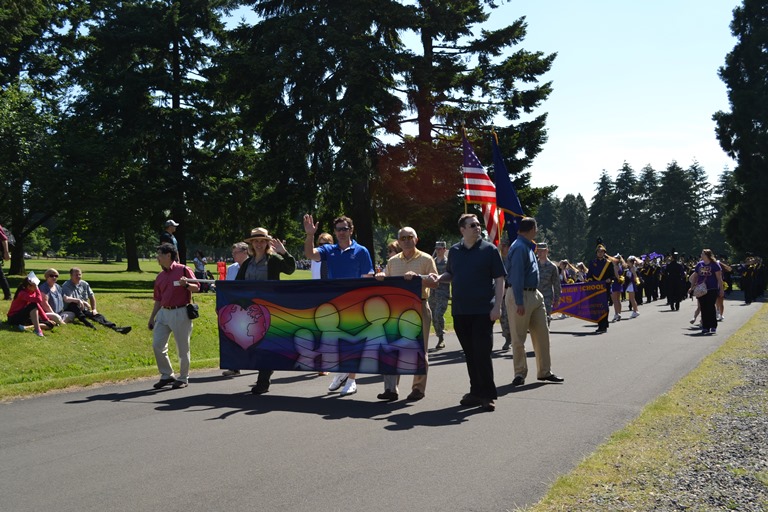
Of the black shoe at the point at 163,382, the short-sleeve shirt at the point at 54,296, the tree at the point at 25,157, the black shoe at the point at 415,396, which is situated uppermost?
the tree at the point at 25,157

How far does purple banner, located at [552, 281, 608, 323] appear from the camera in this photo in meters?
19.6

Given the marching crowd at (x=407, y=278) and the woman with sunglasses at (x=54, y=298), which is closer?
the marching crowd at (x=407, y=278)

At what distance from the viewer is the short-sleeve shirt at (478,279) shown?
826 centimetres

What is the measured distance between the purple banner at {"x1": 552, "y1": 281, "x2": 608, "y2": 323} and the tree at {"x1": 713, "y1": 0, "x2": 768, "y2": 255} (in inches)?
1562

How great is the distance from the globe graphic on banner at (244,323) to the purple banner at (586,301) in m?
11.8

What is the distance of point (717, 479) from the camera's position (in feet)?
16.7

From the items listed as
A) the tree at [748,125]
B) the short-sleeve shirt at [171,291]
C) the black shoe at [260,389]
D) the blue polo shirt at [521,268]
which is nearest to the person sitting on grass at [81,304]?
the short-sleeve shirt at [171,291]

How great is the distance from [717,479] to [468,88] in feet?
96.3

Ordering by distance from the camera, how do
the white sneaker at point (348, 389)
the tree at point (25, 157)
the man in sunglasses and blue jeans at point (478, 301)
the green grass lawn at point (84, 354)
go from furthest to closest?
the tree at point (25, 157), the green grass lawn at point (84, 354), the white sneaker at point (348, 389), the man in sunglasses and blue jeans at point (478, 301)

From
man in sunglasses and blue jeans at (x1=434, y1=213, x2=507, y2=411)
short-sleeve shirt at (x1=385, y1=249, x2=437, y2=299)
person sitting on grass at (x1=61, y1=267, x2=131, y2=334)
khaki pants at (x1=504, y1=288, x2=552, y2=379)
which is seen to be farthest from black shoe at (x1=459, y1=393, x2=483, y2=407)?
person sitting on grass at (x1=61, y1=267, x2=131, y2=334)

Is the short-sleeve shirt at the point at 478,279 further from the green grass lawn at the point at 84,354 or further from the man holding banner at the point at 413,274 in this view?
the green grass lawn at the point at 84,354

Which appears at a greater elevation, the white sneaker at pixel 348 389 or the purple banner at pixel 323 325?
the purple banner at pixel 323 325

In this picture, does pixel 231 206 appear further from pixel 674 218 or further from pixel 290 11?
pixel 674 218

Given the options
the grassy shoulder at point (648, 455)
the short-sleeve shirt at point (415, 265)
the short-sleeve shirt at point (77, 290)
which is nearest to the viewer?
the grassy shoulder at point (648, 455)
